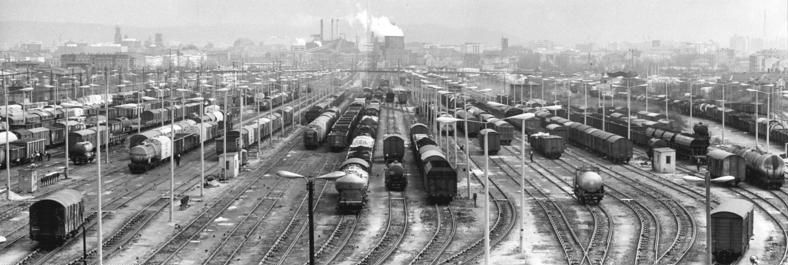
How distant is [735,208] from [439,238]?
12.3m

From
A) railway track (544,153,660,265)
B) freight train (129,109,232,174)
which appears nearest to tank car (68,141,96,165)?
freight train (129,109,232,174)

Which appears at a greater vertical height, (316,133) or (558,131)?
(558,131)

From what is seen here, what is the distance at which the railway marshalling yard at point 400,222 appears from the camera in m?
36.1

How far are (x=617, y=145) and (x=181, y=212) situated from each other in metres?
37.4

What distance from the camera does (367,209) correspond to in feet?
156

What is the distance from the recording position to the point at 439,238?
130ft

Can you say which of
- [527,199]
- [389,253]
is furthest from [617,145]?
[389,253]

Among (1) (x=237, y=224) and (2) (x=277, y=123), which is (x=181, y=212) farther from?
(2) (x=277, y=123)

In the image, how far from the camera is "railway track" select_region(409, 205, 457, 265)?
3531 centimetres

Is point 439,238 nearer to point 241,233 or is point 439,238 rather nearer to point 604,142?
point 241,233

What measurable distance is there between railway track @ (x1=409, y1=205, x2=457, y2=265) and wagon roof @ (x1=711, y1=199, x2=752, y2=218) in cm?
1084

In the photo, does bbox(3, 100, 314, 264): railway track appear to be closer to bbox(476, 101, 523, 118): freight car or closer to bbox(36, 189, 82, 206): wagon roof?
bbox(36, 189, 82, 206): wagon roof

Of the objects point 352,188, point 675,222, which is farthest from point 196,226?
point 675,222

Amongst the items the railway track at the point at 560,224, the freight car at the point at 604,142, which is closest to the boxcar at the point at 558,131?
the freight car at the point at 604,142
